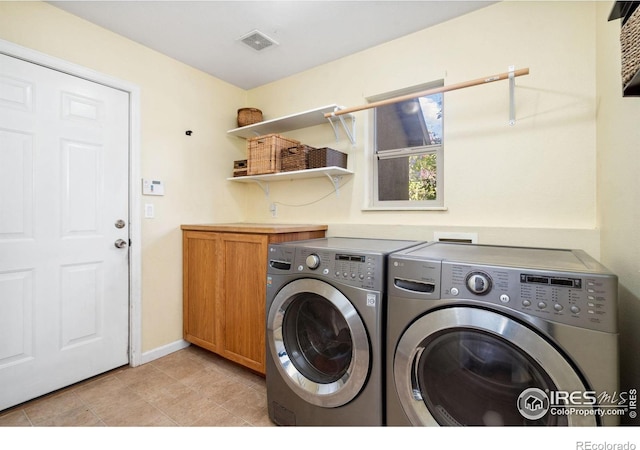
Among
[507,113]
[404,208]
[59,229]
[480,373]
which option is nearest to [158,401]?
[59,229]

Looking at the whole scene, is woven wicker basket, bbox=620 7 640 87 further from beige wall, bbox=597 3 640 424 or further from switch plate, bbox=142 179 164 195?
switch plate, bbox=142 179 164 195

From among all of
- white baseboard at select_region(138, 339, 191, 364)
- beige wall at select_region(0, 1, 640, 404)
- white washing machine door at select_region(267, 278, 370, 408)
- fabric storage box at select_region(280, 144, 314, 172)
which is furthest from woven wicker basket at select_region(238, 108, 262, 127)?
white baseboard at select_region(138, 339, 191, 364)

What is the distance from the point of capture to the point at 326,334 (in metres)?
1.51

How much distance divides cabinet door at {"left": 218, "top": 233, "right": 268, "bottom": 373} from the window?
3.37ft

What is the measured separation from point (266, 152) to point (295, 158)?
28 cm

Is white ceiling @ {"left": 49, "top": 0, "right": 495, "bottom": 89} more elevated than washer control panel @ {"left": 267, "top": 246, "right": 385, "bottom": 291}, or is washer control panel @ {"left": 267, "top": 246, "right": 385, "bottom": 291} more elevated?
white ceiling @ {"left": 49, "top": 0, "right": 495, "bottom": 89}

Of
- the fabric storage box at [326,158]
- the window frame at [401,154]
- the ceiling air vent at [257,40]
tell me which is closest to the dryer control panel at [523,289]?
the window frame at [401,154]

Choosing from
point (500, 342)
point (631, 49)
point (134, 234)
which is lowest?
point (500, 342)

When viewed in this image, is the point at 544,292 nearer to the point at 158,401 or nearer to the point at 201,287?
the point at 158,401

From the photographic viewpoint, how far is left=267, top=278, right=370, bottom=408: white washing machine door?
131cm

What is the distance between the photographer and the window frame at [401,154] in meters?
2.10

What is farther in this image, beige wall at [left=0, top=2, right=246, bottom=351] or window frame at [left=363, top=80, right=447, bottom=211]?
window frame at [left=363, top=80, right=447, bottom=211]

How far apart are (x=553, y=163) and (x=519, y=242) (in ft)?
1.60

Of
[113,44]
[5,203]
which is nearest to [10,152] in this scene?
[5,203]
